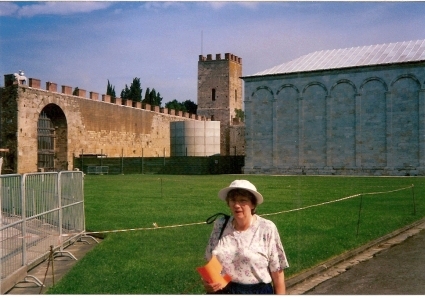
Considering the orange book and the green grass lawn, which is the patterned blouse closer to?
the orange book

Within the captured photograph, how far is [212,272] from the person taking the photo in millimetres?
4086

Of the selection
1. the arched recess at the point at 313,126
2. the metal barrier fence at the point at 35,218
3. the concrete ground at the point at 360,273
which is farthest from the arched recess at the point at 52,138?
the concrete ground at the point at 360,273

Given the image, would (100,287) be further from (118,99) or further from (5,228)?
(118,99)

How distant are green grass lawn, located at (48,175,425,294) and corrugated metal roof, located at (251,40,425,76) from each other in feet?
64.9

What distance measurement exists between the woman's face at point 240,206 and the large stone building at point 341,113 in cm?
3457

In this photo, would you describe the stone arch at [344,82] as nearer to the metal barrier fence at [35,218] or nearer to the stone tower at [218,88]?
the stone tower at [218,88]

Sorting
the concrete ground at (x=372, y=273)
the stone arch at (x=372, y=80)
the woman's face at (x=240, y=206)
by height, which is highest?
the stone arch at (x=372, y=80)

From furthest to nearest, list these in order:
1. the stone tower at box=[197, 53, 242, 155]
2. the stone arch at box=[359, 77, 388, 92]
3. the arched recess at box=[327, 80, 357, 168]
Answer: the stone tower at box=[197, 53, 242, 155] < the arched recess at box=[327, 80, 357, 168] < the stone arch at box=[359, 77, 388, 92]

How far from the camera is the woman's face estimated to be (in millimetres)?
4293

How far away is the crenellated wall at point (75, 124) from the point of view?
3944cm

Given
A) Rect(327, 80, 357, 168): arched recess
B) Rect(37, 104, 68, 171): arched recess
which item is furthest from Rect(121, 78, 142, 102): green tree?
Rect(327, 80, 357, 168): arched recess

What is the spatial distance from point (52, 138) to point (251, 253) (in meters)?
42.5

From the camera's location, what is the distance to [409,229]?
12.3 m

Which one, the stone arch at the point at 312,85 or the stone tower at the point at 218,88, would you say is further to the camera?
the stone tower at the point at 218,88
